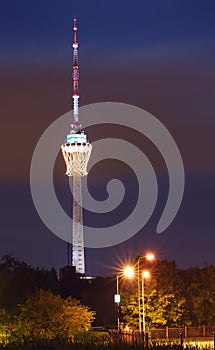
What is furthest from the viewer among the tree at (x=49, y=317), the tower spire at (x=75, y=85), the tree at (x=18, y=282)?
the tower spire at (x=75, y=85)

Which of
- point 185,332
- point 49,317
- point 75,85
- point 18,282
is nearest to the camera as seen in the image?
point 49,317

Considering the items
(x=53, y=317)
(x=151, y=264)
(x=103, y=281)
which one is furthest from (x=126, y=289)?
(x=103, y=281)

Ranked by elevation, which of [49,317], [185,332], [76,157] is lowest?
[185,332]

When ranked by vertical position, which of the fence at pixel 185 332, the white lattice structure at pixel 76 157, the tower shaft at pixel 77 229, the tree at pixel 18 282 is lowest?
the fence at pixel 185 332

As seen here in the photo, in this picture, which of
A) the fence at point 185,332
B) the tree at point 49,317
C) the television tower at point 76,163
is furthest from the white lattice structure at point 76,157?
the tree at point 49,317

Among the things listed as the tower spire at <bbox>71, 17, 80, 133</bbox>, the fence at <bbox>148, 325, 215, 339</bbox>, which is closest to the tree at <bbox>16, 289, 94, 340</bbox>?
the fence at <bbox>148, 325, 215, 339</bbox>

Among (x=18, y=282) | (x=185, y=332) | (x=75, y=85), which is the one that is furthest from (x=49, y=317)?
(x=75, y=85)

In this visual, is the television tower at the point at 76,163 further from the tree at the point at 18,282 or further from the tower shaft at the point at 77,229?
the tree at the point at 18,282

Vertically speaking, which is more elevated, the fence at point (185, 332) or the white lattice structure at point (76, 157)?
the white lattice structure at point (76, 157)

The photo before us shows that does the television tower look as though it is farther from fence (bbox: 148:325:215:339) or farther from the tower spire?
fence (bbox: 148:325:215:339)

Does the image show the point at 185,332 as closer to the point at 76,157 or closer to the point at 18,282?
the point at 18,282

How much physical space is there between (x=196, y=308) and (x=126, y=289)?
20.5ft

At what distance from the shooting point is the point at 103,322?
91.6 m

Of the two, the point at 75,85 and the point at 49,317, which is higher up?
the point at 75,85
